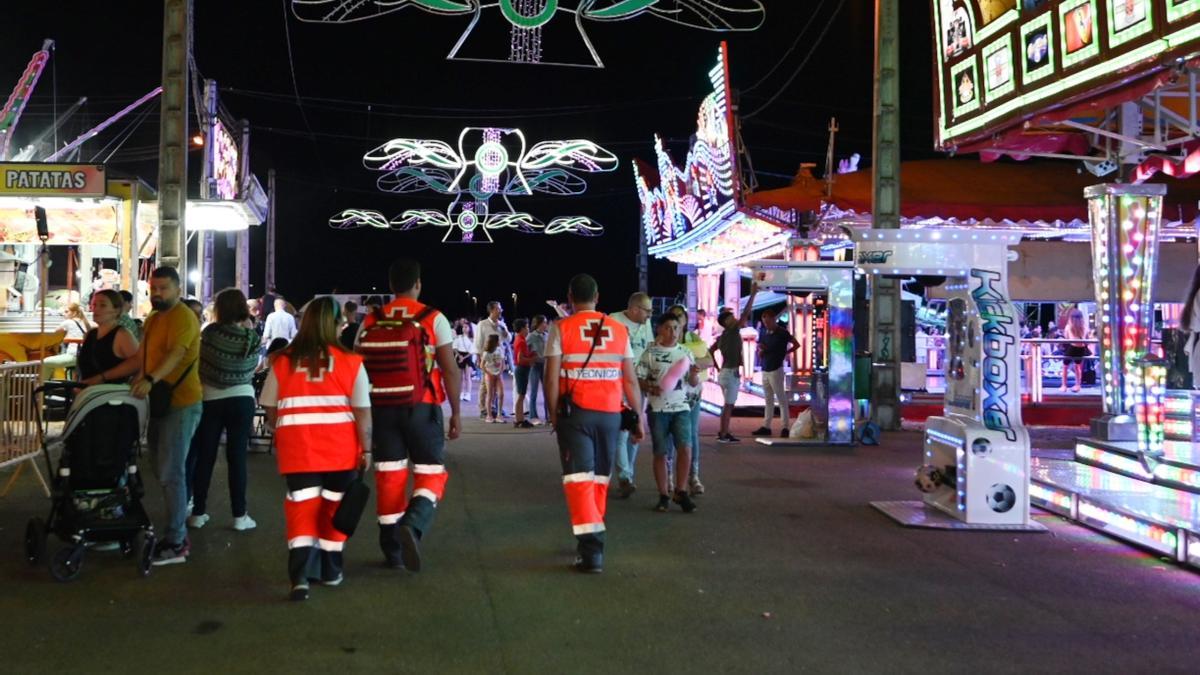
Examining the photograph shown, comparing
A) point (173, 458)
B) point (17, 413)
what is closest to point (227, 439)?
point (173, 458)

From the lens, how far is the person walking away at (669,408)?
841 cm

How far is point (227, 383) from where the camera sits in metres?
7.14

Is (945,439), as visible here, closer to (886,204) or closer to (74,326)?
(886,204)

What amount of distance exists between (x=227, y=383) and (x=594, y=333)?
2.65 metres

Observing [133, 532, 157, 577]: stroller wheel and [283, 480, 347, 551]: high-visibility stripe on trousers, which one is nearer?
[283, 480, 347, 551]: high-visibility stripe on trousers

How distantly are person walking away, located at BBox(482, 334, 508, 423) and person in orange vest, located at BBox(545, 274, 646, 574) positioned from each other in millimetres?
8618

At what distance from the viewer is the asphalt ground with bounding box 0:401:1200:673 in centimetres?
471

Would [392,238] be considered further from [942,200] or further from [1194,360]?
[1194,360]

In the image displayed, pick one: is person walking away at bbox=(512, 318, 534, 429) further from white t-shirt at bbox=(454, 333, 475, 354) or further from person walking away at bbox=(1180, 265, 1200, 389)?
person walking away at bbox=(1180, 265, 1200, 389)

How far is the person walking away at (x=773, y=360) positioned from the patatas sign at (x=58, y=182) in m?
8.87

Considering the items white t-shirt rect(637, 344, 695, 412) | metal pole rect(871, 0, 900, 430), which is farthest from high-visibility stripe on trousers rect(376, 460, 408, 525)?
metal pole rect(871, 0, 900, 430)

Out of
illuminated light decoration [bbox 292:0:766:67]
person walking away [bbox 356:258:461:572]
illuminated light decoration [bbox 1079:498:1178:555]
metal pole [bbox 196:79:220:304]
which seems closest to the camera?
person walking away [bbox 356:258:461:572]

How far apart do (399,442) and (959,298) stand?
4.90m

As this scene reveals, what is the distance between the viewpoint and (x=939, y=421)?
8555 millimetres
